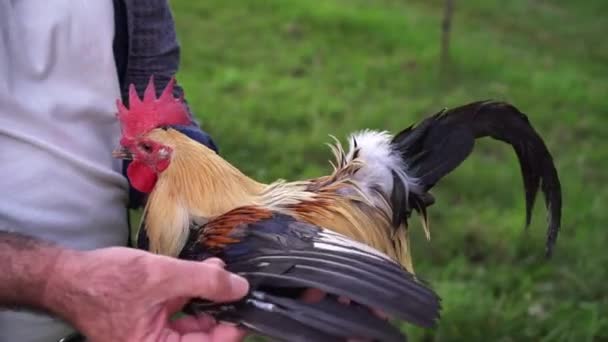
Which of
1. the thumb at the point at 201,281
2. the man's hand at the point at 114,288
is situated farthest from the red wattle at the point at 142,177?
the thumb at the point at 201,281

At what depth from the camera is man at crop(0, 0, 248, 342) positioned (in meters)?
1.33

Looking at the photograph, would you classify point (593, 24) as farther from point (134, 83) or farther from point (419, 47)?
point (134, 83)

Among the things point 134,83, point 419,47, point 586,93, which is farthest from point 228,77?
point 134,83

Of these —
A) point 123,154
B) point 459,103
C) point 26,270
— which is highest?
point 123,154

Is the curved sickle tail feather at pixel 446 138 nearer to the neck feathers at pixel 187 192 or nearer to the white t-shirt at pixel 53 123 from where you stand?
the neck feathers at pixel 187 192

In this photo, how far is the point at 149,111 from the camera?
179cm

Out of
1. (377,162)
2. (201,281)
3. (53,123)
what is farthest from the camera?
(377,162)

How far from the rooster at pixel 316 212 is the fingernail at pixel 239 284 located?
51 millimetres

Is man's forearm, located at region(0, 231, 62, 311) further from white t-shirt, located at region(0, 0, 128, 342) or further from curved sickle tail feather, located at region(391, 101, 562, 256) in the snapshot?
curved sickle tail feather, located at region(391, 101, 562, 256)

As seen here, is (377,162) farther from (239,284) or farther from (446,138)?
(239,284)

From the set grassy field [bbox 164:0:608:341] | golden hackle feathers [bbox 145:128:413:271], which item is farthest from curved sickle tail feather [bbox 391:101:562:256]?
grassy field [bbox 164:0:608:341]

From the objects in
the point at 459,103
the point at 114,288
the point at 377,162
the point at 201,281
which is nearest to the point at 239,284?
the point at 201,281

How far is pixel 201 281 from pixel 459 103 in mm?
4726

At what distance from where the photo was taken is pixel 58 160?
5.19 ft
